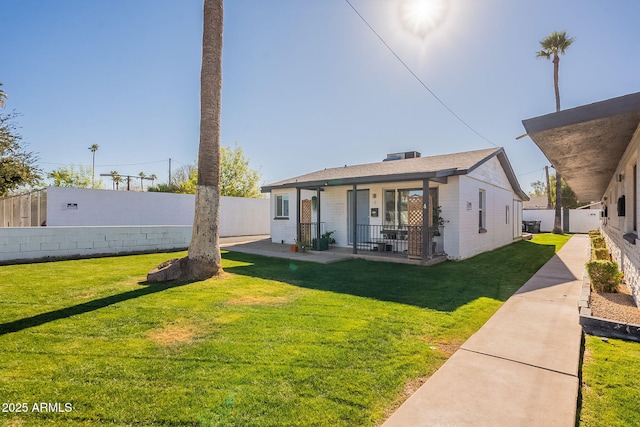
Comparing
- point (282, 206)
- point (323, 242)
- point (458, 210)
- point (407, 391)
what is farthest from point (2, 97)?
point (458, 210)

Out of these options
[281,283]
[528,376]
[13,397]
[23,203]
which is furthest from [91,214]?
[528,376]

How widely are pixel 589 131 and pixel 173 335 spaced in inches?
244

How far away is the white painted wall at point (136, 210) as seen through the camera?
13.4m

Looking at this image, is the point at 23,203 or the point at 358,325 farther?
the point at 23,203

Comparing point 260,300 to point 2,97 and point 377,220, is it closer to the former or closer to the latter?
point 377,220

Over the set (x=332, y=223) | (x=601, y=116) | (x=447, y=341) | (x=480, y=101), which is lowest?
(x=447, y=341)

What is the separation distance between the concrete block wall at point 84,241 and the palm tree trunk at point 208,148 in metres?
5.51

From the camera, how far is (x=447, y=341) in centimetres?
370

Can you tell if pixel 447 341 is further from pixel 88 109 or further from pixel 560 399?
pixel 88 109

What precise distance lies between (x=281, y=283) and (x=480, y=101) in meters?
11.8

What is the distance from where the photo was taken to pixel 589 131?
14.8 ft

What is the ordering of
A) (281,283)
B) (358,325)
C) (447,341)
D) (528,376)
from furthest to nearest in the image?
(281,283) < (358,325) < (447,341) < (528,376)

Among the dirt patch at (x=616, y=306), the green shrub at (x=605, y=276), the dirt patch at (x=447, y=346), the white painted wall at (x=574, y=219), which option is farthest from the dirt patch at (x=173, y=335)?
the white painted wall at (x=574, y=219)

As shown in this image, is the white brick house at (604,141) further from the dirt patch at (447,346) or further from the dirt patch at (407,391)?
the dirt patch at (407,391)
